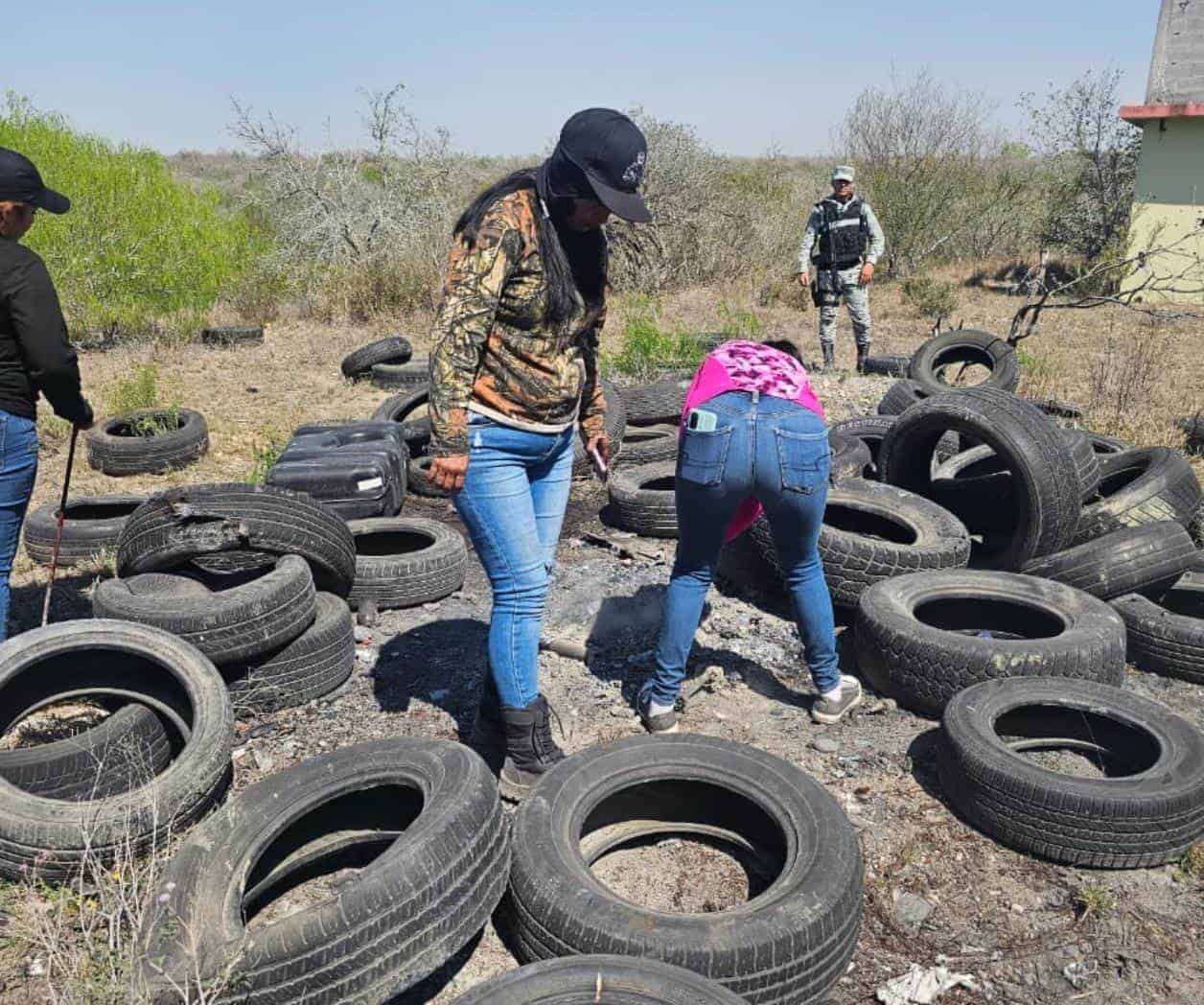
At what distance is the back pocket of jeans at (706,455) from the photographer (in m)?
3.64

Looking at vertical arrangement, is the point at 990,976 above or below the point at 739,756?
below

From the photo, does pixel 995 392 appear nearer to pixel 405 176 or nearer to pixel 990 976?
pixel 990 976

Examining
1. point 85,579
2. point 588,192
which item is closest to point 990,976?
point 588,192

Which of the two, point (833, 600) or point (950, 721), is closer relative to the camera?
point (950, 721)

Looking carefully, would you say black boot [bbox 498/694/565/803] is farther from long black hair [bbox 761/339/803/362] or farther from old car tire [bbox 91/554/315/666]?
long black hair [bbox 761/339/803/362]

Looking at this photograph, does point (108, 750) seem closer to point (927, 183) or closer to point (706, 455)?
point (706, 455)

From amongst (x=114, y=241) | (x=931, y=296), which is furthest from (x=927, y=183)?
(x=114, y=241)

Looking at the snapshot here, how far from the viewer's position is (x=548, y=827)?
10.0ft

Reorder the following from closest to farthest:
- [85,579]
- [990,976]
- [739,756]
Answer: [990,976]
[739,756]
[85,579]

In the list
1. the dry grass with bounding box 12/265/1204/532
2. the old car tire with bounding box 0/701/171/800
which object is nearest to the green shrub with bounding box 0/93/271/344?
the dry grass with bounding box 12/265/1204/532

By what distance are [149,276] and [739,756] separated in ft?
45.5

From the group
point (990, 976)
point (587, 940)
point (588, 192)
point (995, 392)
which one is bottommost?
point (990, 976)

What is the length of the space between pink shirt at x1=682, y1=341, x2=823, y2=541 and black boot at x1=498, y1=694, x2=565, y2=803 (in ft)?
3.80

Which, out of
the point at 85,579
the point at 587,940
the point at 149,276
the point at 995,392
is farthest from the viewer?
the point at 149,276
